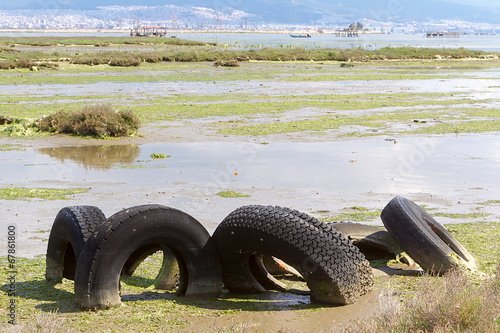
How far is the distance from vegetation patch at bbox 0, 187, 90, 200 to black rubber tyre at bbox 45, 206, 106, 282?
4.44 m

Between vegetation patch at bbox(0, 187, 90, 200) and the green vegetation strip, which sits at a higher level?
the green vegetation strip

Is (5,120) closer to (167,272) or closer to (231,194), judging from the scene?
(231,194)

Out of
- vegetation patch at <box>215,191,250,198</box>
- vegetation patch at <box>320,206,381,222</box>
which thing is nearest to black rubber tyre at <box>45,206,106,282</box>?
vegetation patch at <box>320,206,381,222</box>

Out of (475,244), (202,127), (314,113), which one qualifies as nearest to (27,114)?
(202,127)

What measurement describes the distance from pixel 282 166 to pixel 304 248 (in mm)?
8374

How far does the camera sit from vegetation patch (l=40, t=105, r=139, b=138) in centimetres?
1794

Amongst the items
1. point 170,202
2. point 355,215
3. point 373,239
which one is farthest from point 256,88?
point 373,239

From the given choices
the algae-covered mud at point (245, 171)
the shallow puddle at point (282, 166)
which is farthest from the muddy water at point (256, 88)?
the shallow puddle at point (282, 166)

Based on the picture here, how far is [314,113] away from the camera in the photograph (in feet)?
79.4

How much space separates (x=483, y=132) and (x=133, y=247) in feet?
54.6

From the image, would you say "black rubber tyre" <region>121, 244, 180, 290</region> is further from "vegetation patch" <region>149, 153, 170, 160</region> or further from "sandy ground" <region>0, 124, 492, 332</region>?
"vegetation patch" <region>149, 153, 170, 160</region>

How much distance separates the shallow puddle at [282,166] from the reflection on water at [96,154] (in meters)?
0.02

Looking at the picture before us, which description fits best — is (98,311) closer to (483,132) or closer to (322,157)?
(322,157)

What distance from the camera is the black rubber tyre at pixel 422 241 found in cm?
680
